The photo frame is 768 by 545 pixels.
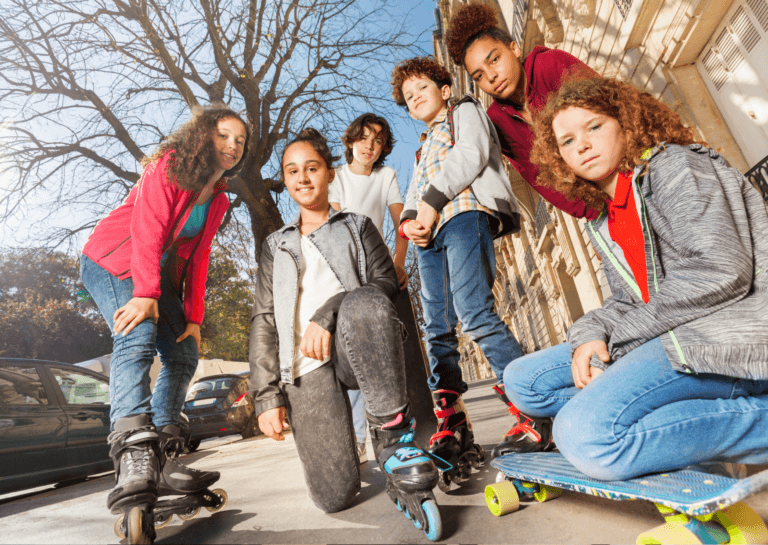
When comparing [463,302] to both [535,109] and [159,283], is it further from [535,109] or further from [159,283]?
[159,283]

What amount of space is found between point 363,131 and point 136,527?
2.75m

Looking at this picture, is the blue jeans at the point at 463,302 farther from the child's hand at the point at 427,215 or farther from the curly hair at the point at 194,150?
the curly hair at the point at 194,150

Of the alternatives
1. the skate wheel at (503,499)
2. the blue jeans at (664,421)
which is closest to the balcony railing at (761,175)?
the blue jeans at (664,421)

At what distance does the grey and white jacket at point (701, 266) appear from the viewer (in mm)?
1101

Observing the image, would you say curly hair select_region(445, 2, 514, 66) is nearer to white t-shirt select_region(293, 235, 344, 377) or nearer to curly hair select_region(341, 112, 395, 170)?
curly hair select_region(341, 112, 395, 170)

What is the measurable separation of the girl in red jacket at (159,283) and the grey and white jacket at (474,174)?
120 centimetres

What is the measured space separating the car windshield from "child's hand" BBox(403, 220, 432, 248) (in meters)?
8.01

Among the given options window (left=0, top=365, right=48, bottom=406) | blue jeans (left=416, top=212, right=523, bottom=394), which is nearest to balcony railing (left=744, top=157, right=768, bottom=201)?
blue jeans (left=416, top=212, right=523, bottom=394)

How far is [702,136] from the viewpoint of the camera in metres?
4.60

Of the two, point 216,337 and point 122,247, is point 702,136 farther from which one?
point 216,337

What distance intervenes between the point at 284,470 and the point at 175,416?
1.38m

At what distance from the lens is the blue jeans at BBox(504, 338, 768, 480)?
46.5 inches

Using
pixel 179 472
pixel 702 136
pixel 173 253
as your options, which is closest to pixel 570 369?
pixel 179 472

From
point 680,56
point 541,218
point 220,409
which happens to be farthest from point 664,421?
point 541,218
